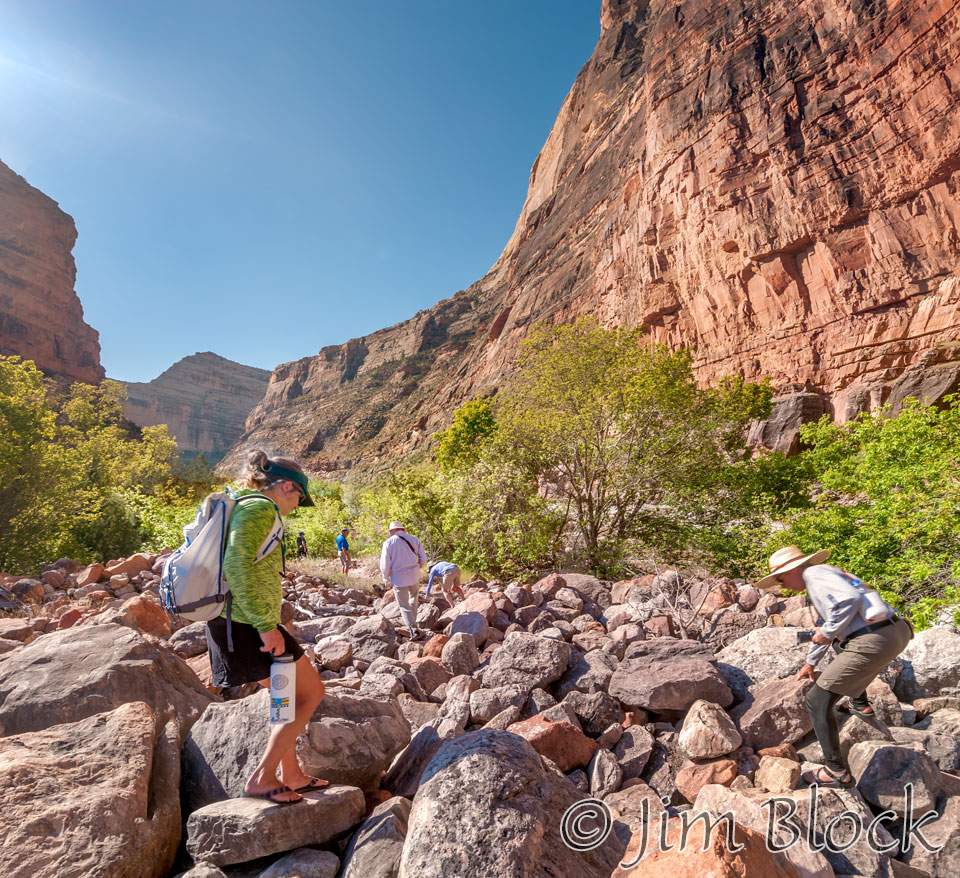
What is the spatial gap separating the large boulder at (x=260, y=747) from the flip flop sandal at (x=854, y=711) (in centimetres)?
293

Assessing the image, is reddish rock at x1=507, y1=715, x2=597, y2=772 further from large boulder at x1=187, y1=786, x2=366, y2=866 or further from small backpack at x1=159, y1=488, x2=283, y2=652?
small backpack at x1=159, y1=488, x2=283, y2=652

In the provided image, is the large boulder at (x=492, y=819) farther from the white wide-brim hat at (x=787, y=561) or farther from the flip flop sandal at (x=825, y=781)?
the white wide-brim hat at (x=787, y=561)

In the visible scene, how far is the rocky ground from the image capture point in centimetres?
208

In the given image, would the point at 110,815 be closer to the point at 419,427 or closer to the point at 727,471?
the point at 727,471

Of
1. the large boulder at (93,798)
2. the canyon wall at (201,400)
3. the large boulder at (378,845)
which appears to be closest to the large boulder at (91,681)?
the large boulder at (93,798)

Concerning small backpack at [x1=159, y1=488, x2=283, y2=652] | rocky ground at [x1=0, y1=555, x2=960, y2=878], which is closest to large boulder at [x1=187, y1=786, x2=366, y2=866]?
rocky ground at [x1=0, y1=555, x2=960, y2=878]

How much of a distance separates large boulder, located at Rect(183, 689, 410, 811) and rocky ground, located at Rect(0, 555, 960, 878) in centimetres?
1

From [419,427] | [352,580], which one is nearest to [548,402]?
[352,580]

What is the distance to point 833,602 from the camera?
3209 millimetres

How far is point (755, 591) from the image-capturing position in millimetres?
5898

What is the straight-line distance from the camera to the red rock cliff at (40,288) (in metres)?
62.8

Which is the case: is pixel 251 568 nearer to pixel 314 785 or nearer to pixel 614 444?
pixel 314 785

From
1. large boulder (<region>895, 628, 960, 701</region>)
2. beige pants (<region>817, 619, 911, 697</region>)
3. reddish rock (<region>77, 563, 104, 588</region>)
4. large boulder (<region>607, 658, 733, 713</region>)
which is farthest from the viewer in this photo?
reddish rock (<region>77, 563, 104, 588</region>)

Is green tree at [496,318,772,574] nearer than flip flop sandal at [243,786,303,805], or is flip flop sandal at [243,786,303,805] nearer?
flip flop sandal at [243,786,303,805]
